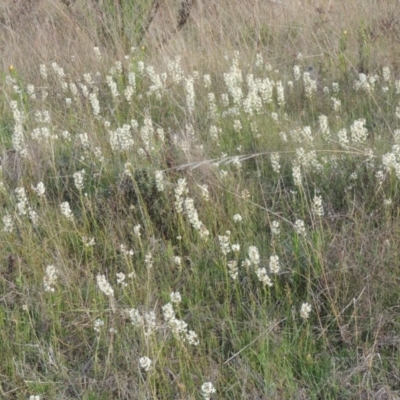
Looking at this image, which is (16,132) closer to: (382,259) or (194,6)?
(382,259)

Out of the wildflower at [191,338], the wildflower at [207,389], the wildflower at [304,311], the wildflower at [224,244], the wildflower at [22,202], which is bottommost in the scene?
the wildflower at [304,311]

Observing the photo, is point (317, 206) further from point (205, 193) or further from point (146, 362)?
point (146, 362)

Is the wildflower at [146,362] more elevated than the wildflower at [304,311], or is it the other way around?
the wildflower at [146,362]

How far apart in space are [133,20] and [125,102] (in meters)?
1.22

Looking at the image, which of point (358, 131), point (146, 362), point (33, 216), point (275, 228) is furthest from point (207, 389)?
point (358, 131)

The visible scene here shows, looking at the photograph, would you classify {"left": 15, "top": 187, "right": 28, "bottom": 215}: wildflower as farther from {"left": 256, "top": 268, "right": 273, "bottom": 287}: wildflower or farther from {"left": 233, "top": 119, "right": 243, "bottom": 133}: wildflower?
{"left": 233, "top": 119, "right": 243, "bottom": 133}: wildflower

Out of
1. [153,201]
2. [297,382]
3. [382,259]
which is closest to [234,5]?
[153,201]

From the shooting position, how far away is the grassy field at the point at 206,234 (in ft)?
7.47

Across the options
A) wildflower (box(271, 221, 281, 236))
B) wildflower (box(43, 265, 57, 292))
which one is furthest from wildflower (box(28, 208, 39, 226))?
wildflower (box(271, 221, 281, 236))

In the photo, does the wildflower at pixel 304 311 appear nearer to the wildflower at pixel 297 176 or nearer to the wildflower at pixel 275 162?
the wildflower at pixel 297 176

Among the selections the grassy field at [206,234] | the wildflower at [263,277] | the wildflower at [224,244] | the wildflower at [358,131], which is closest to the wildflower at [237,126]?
the grassy field at [206,234]

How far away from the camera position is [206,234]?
274cm

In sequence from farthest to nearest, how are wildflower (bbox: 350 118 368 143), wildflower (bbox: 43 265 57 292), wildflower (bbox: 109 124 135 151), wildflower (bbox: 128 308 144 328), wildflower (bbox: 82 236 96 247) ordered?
wildflower (bbox: 109 124 135 151)
wildflower (bbox: 350 118 368 143)
wildflower (bbox: 82 236 96 247)
wildflower (bbox: 43 265 57 292)
wildflower (bbox: 128 308 144 328)

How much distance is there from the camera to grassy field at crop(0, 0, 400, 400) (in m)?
2.28
